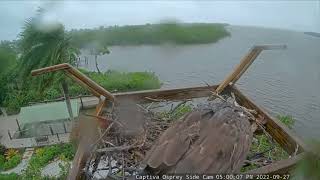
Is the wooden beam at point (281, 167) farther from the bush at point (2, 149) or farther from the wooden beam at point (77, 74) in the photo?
the bush at point (2, 149)

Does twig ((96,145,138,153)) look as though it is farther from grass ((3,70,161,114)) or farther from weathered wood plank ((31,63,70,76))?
grass ((3,70,161,114))

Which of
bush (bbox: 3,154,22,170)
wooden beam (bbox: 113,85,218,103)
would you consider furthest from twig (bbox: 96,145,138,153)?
bush (bbox: 3,154,22,170)

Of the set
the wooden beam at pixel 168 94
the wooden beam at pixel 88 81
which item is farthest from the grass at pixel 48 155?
the wooden beam at pixel 88 81

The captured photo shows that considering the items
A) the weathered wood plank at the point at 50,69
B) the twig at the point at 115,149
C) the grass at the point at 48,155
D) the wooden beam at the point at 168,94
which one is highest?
the weathered wood plank at the point at 50,69

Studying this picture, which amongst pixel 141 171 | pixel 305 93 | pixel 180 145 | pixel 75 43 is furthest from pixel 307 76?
pixel 75 43

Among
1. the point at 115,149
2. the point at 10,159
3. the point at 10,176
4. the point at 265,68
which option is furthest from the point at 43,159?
the point at 115,149

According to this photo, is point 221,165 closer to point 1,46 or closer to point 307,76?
point 307,76
